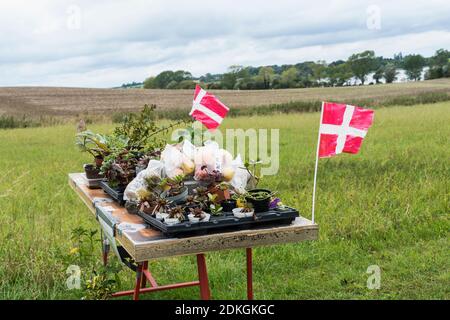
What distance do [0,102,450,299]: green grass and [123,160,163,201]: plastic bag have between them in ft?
4.93

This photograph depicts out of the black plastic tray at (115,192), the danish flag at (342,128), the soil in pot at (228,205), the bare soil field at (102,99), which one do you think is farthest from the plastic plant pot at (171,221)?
the bare soil field at (102,99)

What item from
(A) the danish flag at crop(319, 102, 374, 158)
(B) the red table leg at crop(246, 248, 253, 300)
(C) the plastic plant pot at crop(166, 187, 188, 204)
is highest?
(A) the danish flag at crop(319, 102, 374, 158)

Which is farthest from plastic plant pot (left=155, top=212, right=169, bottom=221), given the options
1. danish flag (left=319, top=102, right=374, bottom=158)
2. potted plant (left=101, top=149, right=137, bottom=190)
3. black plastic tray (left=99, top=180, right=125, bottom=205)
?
danish flag (left=319, top=102, right=374, bottom=158)

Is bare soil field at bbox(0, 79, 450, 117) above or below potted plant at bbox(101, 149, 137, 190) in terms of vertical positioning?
below

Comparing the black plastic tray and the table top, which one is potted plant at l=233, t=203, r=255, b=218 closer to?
the table top

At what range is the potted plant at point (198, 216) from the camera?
2798 millimetres

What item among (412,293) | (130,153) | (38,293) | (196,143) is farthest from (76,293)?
(412,293)

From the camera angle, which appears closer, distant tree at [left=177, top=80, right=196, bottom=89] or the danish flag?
the danish flag

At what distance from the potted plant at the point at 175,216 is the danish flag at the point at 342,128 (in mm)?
1099

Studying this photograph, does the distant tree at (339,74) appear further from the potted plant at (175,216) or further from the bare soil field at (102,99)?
the potted plant at (175,216)

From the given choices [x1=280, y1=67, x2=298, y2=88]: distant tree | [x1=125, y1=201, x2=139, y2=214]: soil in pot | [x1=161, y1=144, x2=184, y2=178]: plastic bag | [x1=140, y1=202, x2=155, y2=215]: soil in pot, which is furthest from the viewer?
[x1=280, y1=67, x2=298, y2=88]: distant tree

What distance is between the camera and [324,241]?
5.88m

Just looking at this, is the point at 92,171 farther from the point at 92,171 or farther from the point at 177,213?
the point at 177,213

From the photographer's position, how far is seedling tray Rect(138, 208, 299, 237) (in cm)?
275
